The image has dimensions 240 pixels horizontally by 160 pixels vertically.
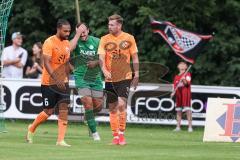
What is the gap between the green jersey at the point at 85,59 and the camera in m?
17.3

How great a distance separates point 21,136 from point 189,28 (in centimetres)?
903

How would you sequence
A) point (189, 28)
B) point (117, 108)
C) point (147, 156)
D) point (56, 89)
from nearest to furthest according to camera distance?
point (147, 156), point (56, 89), point (117, 108), point (189, 28)

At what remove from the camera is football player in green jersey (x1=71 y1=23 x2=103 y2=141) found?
1730 centimetres

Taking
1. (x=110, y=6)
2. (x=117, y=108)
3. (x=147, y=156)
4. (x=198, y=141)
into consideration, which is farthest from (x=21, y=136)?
(x=110, y=6)

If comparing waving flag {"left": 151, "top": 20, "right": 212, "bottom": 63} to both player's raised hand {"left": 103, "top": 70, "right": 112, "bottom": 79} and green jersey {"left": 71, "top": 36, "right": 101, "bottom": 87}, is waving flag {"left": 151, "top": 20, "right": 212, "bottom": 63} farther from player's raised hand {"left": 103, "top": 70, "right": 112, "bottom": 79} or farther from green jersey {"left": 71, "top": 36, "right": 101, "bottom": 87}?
player's raised hand {"left": 103, "top": 70, "right": 112, "bottom": 79}

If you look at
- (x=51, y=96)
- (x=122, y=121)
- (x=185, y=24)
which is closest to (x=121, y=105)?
(x=122, y=121)

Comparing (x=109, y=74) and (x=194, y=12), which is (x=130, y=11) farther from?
(x=109, y=74)

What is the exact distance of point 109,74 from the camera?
641 inches

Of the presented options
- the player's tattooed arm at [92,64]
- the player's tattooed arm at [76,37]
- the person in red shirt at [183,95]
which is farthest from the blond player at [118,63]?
the person in red shirt at [183,95]

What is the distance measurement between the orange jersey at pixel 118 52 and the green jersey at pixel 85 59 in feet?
2.42

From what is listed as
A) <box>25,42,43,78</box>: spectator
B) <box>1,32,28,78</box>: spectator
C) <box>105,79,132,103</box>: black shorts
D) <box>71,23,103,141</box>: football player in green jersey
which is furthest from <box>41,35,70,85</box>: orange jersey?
<box>25,42,43,78</box>: spectator

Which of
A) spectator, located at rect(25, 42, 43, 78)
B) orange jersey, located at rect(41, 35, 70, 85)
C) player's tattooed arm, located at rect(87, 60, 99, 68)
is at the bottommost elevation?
spectator, located at rect(25, 42, 43, 78)

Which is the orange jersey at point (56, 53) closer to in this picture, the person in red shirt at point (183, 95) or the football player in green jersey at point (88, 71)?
the football player in green jersey at point (88, 71)

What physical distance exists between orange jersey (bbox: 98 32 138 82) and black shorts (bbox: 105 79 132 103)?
3.4 inches
